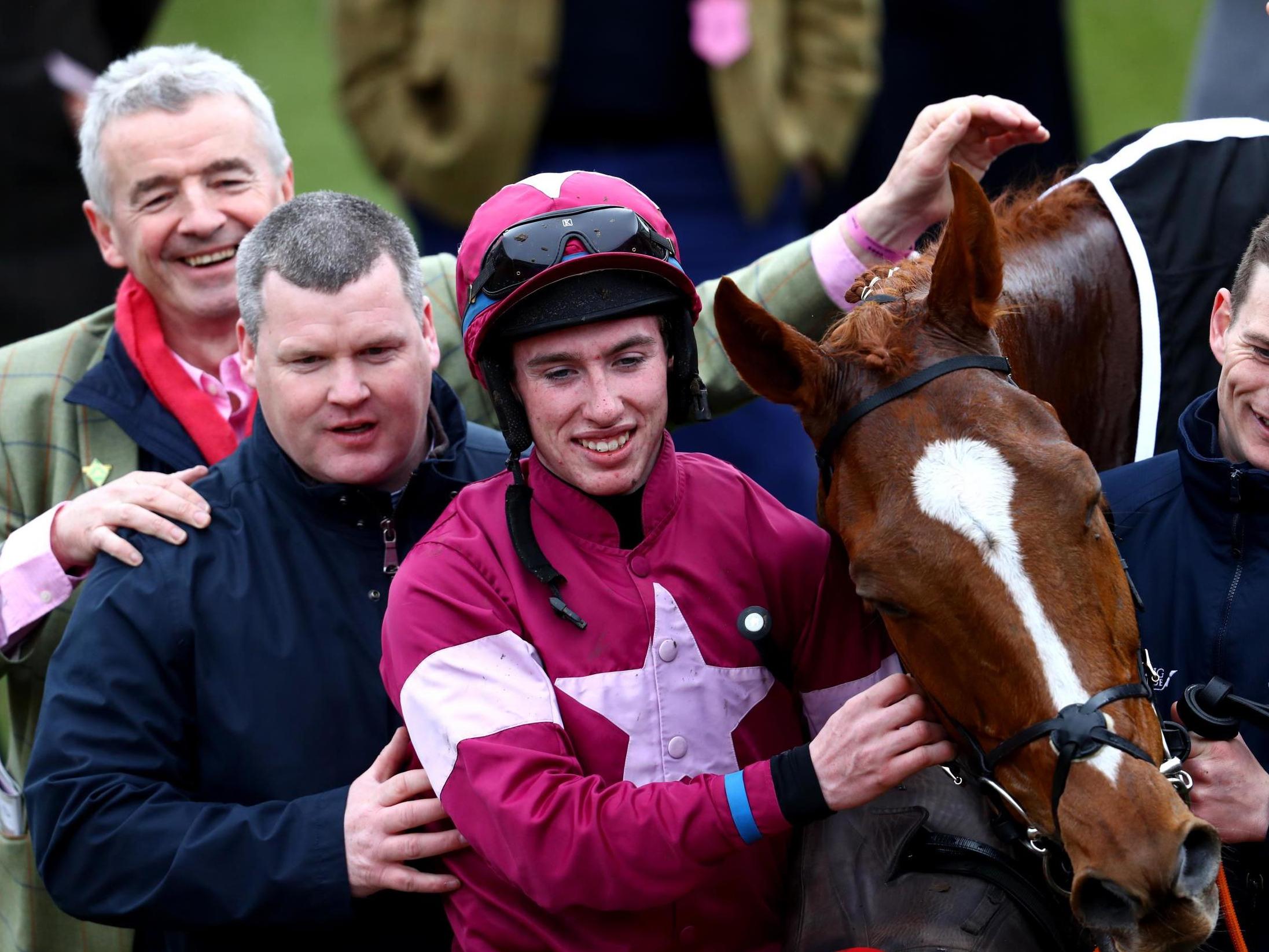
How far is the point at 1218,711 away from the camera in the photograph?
263cm

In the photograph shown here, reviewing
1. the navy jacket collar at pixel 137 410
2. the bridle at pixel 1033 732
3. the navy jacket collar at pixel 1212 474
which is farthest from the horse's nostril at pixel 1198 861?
the navy jacket collar at pixel 137 410

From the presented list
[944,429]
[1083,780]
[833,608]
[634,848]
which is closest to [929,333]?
[944,429]

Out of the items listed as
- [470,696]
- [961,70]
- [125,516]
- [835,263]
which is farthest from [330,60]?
[470,696]

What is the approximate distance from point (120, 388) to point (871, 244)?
5.94 feet

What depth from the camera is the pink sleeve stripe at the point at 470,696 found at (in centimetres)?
262

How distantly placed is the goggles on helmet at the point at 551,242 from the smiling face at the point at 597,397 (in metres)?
0.12

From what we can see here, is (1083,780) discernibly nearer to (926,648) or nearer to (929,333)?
(926,648)

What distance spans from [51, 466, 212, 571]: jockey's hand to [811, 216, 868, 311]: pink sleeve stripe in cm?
155

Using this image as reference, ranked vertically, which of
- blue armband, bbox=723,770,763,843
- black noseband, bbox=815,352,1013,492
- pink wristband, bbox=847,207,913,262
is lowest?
blue armband, bbox=723,770,763,843

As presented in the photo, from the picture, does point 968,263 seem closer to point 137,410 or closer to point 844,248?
point 844,248

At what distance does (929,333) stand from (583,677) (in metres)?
0.84

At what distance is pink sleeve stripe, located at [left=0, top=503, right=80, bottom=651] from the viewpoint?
342 centimetres

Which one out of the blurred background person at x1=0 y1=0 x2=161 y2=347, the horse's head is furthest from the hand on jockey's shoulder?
the blurred background person at x1=0 y1=0 x2=161 y2=347

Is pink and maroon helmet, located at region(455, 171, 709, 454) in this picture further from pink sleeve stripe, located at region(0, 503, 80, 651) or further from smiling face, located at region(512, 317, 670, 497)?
pink sleeve stripe, located at region(0, 503, 80, 651)
